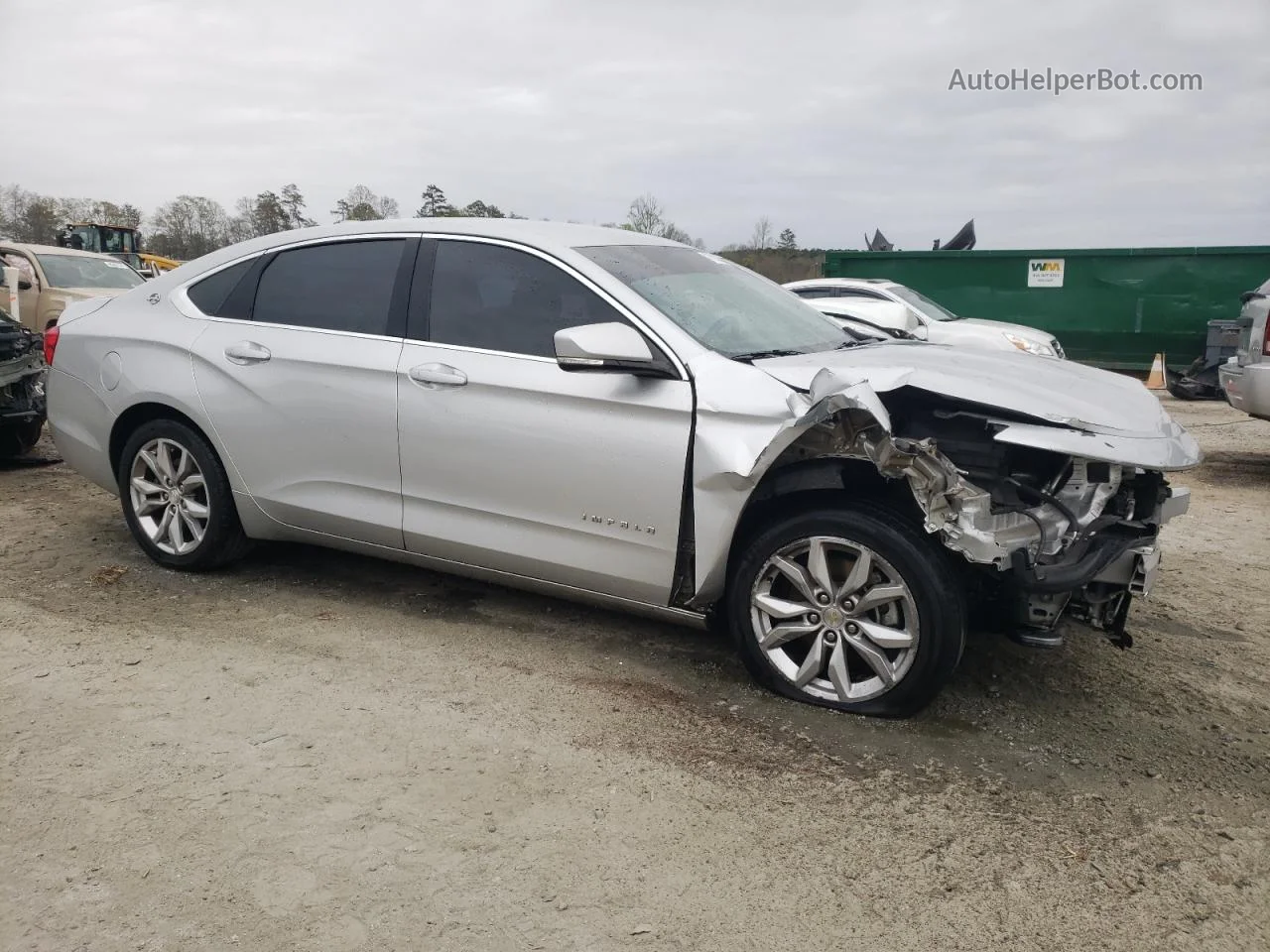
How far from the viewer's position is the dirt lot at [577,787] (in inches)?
96.0

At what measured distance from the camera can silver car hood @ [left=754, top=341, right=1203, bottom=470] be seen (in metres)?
3.17

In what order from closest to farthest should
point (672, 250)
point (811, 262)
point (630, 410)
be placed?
point (630, 410), point (672, 250), point (811, 262)

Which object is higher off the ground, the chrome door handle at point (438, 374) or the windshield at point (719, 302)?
the windshield at point (719, 302)

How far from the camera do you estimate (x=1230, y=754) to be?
129 inches

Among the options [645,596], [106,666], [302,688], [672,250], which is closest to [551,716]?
[645,596]

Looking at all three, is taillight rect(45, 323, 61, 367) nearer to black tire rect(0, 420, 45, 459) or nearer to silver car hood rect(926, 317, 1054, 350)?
black tire rect(0, 420, 45, 459)

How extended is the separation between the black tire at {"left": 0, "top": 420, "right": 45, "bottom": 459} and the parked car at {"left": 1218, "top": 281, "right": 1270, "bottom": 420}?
350 inches

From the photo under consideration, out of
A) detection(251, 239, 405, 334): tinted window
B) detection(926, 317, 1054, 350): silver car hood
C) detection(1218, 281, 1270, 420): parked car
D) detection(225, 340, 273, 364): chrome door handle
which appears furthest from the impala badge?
detection(926, 317, 1054, 350): silver car hood

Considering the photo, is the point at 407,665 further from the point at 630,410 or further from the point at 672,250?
the point at 672,250

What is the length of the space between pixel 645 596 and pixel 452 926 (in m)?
1.55

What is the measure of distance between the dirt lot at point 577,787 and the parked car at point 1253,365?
10.9ft

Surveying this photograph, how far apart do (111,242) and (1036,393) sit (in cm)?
3120

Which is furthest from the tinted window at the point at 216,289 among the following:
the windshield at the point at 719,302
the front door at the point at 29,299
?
the front door at the point at 29,299

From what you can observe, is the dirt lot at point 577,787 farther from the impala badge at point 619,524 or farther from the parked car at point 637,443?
the impala badge at point 619,524
